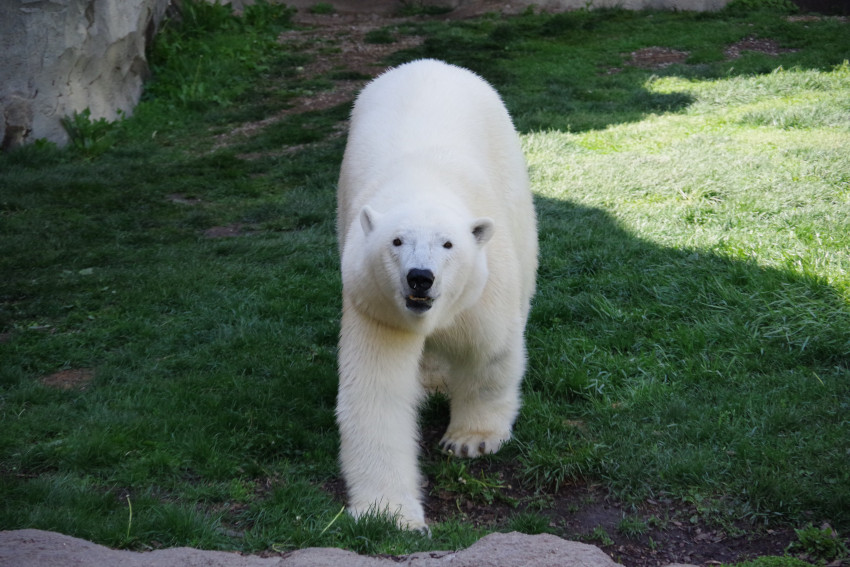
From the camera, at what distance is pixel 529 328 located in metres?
5.44

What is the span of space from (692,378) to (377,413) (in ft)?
6.08

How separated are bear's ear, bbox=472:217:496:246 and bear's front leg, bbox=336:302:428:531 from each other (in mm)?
520

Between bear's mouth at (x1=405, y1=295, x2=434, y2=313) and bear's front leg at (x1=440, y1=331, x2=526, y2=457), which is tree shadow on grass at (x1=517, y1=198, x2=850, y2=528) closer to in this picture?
bear's front leg at (x1=440, y1=331, x2=526, y2=457)

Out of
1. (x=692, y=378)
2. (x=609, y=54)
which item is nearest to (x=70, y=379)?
(x=692, y=378)

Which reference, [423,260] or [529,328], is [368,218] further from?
[529,328]

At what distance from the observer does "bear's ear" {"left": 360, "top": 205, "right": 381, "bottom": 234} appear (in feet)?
12.3

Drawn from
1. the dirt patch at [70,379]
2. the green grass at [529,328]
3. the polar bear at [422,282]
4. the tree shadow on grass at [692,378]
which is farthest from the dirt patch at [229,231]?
the polar bear at [422,282]

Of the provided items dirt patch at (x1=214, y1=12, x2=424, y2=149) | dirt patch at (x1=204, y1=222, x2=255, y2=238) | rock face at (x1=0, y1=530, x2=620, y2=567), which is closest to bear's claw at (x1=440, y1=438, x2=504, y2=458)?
rock face at (x1=0, y1=530, x2=620, y2=567)

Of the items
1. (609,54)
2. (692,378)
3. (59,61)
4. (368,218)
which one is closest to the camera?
(368,218)

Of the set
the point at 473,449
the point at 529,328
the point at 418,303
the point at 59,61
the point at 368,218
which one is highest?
the point at 59,61

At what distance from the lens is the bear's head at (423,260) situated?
3527 mm

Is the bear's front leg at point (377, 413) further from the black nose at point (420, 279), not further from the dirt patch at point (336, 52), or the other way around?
the dirt patch at point (336, 52)

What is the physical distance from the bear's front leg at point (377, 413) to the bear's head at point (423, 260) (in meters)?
0.16

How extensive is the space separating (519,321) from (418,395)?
65 centimetres
